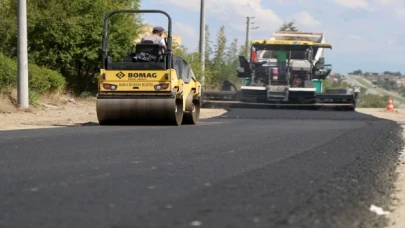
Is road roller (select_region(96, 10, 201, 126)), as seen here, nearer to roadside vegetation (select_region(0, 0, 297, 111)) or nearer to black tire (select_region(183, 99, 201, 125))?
black tire (select_region(183, 99, 201, 125))

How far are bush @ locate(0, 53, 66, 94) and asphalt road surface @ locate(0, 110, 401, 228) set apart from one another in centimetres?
986

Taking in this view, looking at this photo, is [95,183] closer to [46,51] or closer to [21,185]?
[21,185]

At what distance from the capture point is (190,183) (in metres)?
5.85

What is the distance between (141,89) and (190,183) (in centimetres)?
842

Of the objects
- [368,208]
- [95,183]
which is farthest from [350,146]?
[95,183]

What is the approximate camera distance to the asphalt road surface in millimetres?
4699

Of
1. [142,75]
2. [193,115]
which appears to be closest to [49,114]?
[193,115]

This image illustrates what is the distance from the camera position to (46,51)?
74.0 feet

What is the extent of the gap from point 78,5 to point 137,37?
3.65 m

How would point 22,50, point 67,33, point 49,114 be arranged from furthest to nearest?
point 67,33 → point 49,114 → point 22,50

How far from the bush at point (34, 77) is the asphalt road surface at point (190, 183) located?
9.86 meters

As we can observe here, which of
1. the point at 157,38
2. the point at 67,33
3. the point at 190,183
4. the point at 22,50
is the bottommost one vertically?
the point at 190,183

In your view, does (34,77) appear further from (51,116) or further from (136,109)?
(136,109)

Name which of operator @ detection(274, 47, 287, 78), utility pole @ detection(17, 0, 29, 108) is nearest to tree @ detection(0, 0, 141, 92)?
utility pole @ detection(17, 0, 29, 108)
